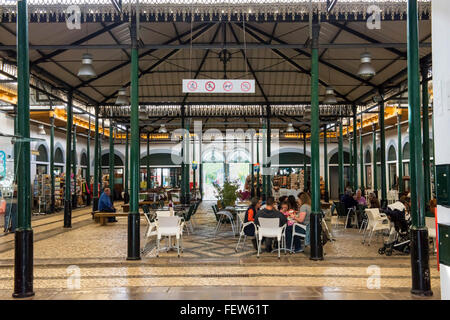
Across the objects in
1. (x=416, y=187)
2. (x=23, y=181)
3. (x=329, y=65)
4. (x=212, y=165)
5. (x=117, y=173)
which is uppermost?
(x=329, y=65)

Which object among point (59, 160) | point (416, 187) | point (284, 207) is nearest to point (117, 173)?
point (59, 160)

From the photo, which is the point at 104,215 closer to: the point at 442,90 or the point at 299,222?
the point at 299,222

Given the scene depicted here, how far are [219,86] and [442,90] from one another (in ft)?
12.1

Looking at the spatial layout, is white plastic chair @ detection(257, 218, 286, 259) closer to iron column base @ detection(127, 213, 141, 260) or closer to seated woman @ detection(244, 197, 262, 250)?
seated woman @ detection(244, 197, 262, 250)

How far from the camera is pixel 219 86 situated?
6777 mm

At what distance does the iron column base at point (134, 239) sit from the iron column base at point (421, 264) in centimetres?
435

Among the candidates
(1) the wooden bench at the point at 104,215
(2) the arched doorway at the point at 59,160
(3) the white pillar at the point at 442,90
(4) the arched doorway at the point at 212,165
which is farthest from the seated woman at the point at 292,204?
(4) the arched doorway at the point at 212,165

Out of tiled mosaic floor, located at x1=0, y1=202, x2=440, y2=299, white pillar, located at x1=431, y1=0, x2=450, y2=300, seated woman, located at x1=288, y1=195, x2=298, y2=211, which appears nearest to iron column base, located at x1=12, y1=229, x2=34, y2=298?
tiled mosaic floor, located at x1=0, y1=202, x2=440, y2=299

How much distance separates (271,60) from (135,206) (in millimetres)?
6979

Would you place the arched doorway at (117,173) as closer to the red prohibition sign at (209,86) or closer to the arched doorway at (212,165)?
the arched doorway at (212,165)

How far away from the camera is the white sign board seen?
22.2ft

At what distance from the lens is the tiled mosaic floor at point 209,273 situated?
505 cm

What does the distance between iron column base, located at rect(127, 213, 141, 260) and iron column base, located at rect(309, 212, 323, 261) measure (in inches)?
117
